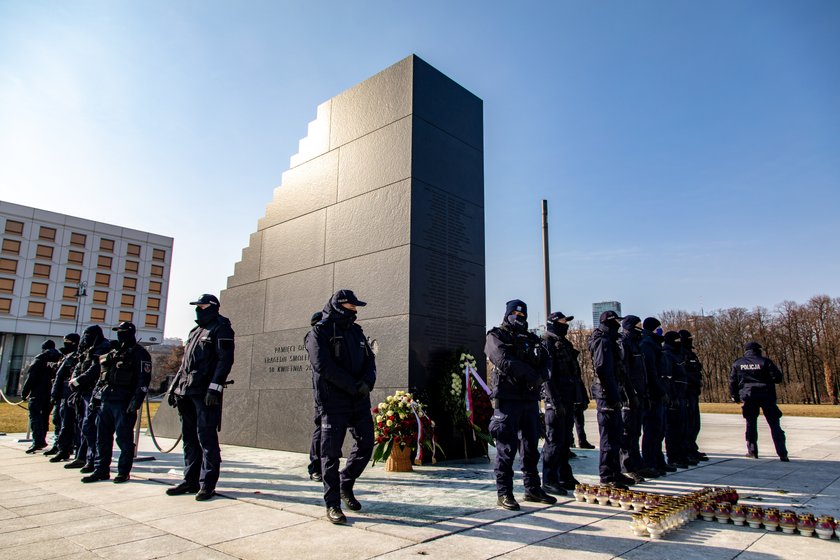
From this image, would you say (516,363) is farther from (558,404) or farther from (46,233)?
(46,233)

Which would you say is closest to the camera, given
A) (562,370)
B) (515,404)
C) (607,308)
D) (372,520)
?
(372,520)

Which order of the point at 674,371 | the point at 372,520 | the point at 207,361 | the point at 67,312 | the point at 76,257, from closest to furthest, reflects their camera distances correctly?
the point at 372,520
the point at 207,361
the point at 674,371
the point at 67,312
the point at 76,257

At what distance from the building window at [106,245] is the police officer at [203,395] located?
223 ft

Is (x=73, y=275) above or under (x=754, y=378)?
above

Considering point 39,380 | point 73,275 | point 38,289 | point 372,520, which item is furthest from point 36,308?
point 372,520

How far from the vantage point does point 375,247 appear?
30.8ft

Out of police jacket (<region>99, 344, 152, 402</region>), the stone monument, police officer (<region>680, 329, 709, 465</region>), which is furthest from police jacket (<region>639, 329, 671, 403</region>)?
police jacket (<region>99, 344, 152, 402</region>)

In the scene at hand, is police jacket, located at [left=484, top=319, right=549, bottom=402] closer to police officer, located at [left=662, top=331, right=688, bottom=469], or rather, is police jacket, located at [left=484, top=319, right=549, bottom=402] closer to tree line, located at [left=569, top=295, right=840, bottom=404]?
police officer, located at [left=662, top=331, right=688, bottom=469]

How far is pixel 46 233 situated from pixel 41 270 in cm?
433

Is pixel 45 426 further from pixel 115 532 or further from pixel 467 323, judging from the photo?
pixel 467 323

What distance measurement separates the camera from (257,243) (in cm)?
1214

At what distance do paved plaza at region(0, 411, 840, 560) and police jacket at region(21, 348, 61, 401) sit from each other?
3.18 m

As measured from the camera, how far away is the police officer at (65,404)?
861cm

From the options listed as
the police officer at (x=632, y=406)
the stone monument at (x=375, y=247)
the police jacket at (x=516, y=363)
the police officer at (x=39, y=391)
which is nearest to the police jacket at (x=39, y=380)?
the police officer at (x=39, y=391)
